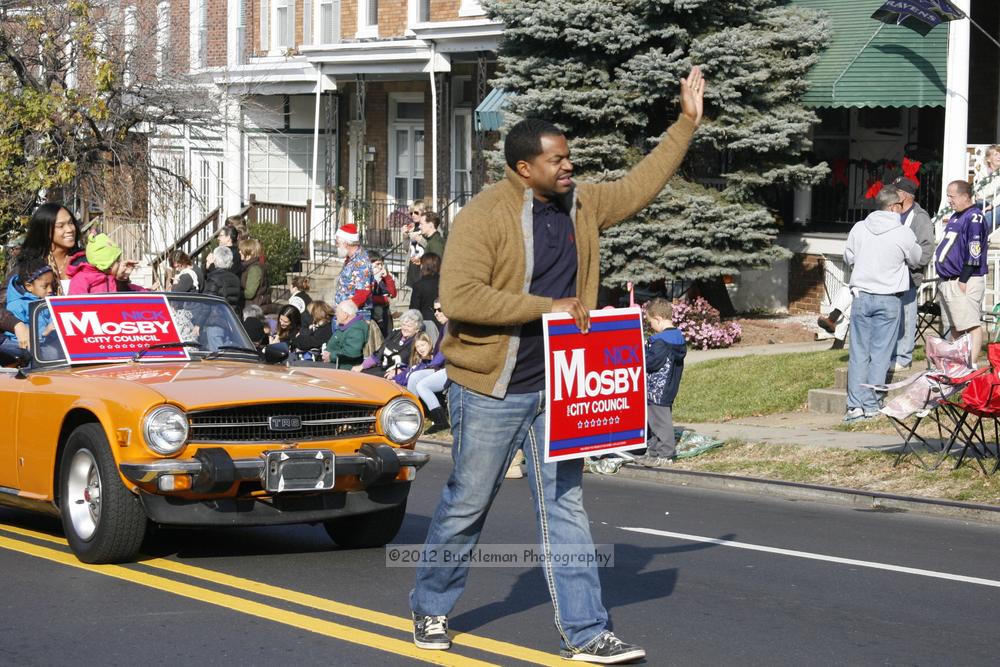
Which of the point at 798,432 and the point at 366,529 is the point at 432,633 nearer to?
the point at 366,529

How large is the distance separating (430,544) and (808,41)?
15874 millimetres

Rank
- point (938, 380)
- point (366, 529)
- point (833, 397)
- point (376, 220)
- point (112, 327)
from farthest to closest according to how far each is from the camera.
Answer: point (376, 220) < point (833, 397) < point (938, 380) < point (112, 327) < point (366, 529)

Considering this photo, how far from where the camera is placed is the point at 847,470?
475 inches

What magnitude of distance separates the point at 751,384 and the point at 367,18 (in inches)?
637

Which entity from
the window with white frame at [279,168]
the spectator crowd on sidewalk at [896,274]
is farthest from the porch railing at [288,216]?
the spectator crowd on sidewalk at [896,274]

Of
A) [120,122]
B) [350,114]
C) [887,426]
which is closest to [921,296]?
[887,426]

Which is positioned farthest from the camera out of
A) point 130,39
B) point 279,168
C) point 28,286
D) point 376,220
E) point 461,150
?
point 279,168

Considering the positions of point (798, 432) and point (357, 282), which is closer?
point (798, 432)

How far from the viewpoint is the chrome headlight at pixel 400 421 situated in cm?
854

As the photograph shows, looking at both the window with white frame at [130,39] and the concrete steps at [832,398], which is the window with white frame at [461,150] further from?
the concrete steps at [832,398]

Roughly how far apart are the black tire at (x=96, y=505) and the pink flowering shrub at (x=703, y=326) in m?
12.4

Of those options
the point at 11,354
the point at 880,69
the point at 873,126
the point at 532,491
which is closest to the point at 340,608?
the point at 532,491

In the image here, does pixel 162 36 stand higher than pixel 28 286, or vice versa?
pixel 162 36

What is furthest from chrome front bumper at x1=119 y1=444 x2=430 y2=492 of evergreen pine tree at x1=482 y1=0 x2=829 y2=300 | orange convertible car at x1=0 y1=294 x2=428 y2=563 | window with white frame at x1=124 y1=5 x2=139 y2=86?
window with white frame at x1=124 y1=5 x2=139 y2=86
